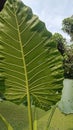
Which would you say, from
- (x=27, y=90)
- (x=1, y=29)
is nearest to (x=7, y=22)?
(x=1, y=29)

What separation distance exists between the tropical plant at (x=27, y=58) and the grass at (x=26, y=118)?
4.44 ft

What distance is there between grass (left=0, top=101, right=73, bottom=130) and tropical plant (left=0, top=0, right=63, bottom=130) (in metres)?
1.35

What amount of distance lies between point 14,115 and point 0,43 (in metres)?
1.96

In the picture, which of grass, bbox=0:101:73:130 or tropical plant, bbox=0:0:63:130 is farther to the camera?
grass, bbox=0:101:73:130

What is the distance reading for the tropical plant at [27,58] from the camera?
2.56 ft

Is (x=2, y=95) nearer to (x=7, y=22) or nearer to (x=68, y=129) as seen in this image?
(x=7, y=22)

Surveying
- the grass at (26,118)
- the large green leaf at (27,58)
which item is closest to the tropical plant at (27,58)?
the large green leaf at (27,58)

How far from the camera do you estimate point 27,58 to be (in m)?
0.81

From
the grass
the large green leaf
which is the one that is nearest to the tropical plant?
the large green leaf

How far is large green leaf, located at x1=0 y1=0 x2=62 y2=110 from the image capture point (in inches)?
30.7

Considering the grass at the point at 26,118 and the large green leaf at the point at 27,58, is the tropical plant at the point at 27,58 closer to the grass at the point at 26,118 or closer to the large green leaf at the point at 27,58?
the large green leaf at the point at 27,58

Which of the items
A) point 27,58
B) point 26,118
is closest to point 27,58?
point 27,58

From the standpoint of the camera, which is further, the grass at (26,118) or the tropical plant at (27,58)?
the grass at (26,118)

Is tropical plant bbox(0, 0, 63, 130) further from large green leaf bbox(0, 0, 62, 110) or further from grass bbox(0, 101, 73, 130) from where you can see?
grass bbox(0, 101, 73, 130)
